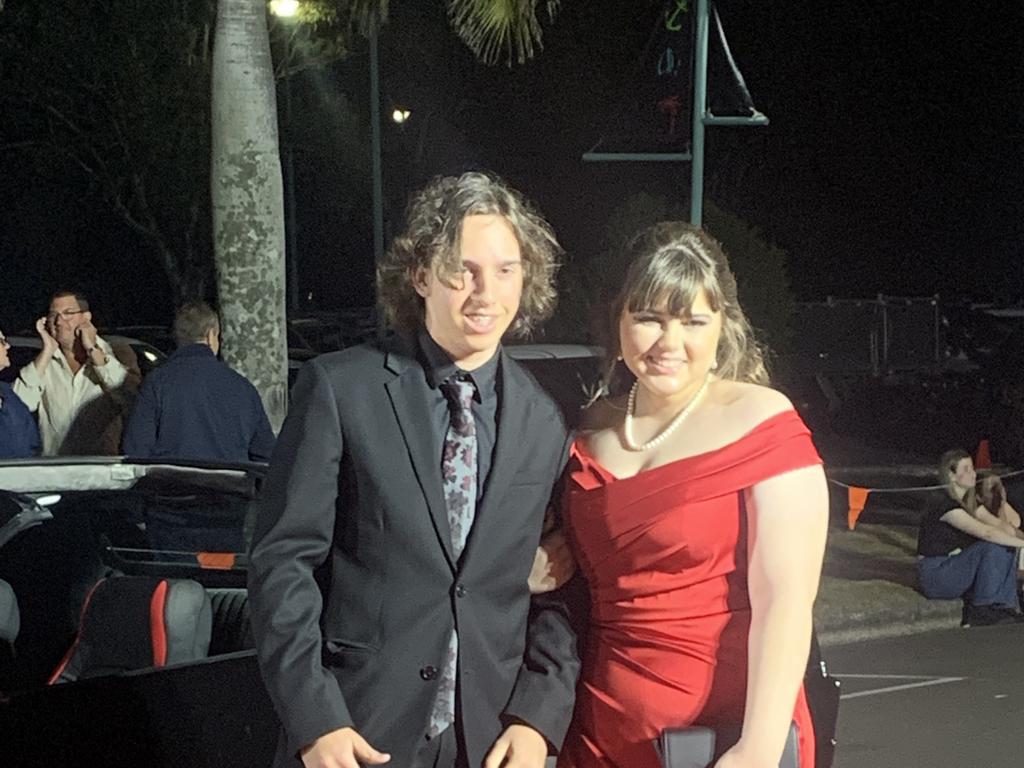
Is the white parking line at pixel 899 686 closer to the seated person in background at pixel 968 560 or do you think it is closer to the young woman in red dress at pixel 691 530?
the seated person in background at pixel 968 560

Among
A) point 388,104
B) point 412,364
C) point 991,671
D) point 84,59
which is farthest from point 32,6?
point 412,364

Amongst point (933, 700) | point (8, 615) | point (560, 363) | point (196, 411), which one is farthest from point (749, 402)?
point (560, 363)

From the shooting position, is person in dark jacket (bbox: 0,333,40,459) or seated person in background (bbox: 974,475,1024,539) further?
seated person in background (bbox: 974,475,1024,539)

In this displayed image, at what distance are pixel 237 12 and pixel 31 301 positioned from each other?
30.4 meters

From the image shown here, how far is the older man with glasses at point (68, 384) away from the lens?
7.30 metres

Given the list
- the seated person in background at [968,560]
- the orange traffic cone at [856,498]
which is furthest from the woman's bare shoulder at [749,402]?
the orange traffic cone at [856,498]

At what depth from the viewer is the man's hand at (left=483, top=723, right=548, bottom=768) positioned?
2482 mm

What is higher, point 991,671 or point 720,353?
point 720,353

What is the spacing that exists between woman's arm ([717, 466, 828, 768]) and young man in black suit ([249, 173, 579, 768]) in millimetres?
357

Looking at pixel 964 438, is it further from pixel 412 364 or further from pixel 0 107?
pixel 0 107

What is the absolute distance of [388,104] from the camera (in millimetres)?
39781

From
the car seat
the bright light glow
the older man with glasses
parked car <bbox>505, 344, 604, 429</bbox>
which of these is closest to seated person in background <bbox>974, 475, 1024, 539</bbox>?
parked car <bbox>505, 344, 604, 429</bbox>

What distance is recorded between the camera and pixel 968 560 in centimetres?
876

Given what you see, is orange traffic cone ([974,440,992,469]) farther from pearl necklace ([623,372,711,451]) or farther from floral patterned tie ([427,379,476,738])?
floral patterned tie ([427,379,476,738])
